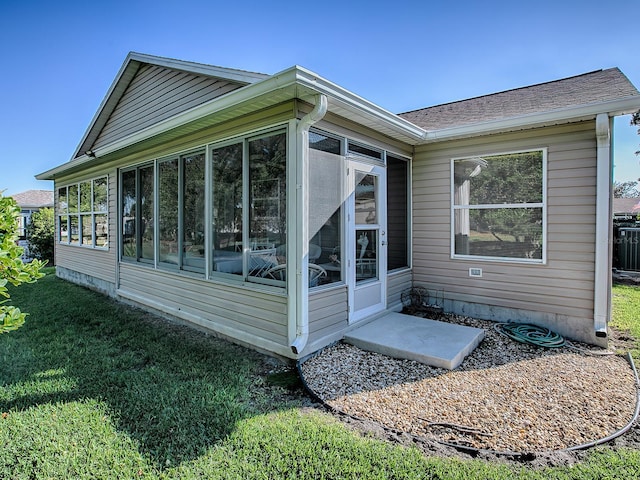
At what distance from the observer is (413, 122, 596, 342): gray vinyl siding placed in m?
4.29

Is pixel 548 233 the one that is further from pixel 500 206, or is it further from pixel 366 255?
pixel 366 255

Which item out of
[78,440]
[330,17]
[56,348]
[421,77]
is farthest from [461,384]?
[421,77]

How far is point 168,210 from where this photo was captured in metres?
5.53

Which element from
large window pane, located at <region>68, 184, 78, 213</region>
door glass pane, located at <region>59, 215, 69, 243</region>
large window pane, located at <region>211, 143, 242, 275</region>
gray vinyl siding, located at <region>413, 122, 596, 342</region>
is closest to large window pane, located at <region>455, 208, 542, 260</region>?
gray vinyl siding, located at <region>413, 122, 596, 342</region>

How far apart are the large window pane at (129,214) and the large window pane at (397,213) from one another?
457 cm

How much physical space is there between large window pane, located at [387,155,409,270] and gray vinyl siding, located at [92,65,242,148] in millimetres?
2567

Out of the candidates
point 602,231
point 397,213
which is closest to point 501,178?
point 602,231

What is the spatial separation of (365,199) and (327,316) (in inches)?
64.5

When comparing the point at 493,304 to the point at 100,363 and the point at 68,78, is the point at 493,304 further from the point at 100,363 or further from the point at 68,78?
the point at 68,78

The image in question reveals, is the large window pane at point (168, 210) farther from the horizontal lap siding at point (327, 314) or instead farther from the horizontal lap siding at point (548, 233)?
the horizontal lap siding at point (548, 233)

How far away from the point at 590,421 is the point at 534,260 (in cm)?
248

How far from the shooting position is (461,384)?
3.20 m

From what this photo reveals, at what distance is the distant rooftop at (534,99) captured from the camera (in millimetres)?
4469

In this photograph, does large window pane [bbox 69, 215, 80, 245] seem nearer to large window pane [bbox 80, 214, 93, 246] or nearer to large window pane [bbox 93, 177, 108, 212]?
large window pane [bbox 80, 214, 93, 246]
